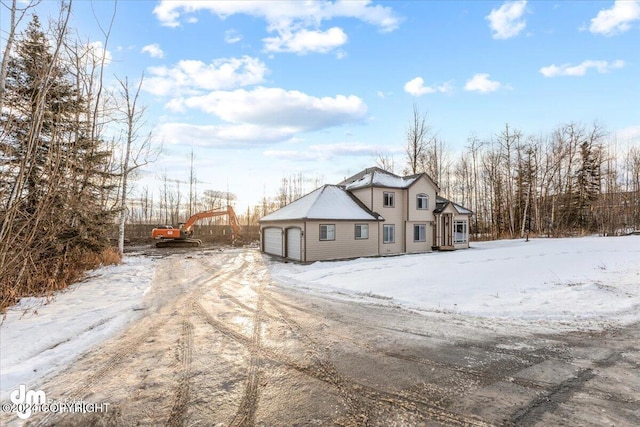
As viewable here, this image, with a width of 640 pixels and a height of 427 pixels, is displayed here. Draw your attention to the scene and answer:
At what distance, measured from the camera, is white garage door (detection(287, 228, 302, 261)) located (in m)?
18.4

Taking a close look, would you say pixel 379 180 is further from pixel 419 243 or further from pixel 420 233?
pixel 419 243

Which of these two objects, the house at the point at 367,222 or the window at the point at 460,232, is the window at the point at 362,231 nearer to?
the house at the point at 367,222

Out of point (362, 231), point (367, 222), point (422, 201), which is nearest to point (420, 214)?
point (422, 201)

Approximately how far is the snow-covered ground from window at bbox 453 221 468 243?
74.5 ft

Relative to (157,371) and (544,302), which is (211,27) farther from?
(544,302)

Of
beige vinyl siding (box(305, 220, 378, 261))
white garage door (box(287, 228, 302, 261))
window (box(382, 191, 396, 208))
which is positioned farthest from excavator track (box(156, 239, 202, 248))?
window (box(382, 191, 396, 208))

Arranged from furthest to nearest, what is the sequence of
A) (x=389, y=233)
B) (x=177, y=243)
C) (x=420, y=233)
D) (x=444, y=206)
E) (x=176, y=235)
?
(x=177, y=243) < (x=176, y=235) < (x=444, y=206) < (x=420, y=233) < (x=389, y=233)

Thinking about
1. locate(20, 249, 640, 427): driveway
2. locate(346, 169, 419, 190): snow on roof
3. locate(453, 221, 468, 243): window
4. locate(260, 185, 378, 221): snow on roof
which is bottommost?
locate(20, 249, 640, 427): driveway

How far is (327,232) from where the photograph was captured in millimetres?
18562

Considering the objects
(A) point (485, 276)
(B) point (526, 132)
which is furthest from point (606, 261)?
(B) point (526, 132)

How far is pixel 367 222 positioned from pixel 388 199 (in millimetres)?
3020

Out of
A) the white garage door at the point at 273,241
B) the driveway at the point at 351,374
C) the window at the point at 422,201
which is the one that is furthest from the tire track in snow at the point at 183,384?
the window at the point at 422,201

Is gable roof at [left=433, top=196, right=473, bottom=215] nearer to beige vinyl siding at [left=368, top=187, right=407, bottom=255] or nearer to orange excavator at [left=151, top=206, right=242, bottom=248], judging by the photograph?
beige vinyl siding at [left=368, top=187, right=407, bottom=255]

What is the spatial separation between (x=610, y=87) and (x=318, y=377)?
18925 mm
